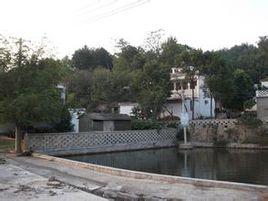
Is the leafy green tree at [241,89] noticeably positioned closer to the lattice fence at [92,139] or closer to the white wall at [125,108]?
the lattice fence at [92,139]

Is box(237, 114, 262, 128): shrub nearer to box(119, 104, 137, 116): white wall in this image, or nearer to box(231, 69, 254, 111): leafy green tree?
box(231, 69, 254, 111): leafy green tree

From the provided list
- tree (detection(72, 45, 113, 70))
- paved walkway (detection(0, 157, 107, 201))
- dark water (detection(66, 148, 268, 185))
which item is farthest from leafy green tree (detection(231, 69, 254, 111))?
paved walkway (detection(0, 157, 107, 201))

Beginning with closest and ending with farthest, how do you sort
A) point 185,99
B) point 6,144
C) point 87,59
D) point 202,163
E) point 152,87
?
point 202,163
point 6,144
point 152,87
point 185,99
point 87,59

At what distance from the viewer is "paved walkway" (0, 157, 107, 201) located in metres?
12.6

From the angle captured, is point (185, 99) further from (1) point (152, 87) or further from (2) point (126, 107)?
(1) point (152, 87)

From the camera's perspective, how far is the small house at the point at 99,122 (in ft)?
134

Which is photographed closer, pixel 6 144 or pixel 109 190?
pixel 109 190

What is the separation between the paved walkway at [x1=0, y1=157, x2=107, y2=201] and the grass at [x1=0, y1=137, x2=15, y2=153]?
1280 cm

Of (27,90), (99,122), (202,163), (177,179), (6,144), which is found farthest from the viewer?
(99,122)

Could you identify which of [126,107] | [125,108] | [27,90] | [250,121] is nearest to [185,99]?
[126,107]

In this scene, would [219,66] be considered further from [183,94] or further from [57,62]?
[57,62]

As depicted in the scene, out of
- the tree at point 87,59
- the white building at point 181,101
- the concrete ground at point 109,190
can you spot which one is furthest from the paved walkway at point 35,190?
the tree at point 87,59

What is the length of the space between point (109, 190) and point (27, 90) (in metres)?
14.3

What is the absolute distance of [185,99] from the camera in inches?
2082
